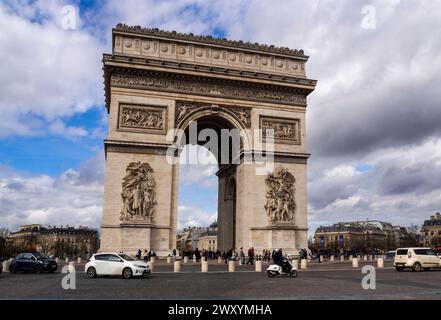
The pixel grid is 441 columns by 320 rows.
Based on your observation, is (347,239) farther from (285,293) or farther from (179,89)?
(285,293)

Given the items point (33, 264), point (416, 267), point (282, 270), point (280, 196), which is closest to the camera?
point (282, 270)

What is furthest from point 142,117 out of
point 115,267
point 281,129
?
point 115,267

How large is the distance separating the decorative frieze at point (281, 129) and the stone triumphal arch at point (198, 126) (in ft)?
0.25

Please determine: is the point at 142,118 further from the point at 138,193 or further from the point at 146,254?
the point at 146,254

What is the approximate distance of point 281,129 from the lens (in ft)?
120

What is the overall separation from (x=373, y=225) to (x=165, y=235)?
454ft

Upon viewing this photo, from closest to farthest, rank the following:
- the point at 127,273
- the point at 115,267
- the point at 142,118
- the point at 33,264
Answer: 1. the point at 127,273
2. the point at 115,267
3. the point at 33,264
4. the point at 142,118

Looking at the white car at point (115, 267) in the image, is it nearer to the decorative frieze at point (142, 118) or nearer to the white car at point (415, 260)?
the white car at point (415, 260)

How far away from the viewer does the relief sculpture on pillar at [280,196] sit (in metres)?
34.5

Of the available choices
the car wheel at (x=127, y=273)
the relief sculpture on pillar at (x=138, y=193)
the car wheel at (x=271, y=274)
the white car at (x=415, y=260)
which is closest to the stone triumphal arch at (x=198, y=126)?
the relief sculpture on pillar at (x=138, y=193)

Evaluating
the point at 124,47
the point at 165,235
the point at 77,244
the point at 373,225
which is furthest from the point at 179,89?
the point at 373,225

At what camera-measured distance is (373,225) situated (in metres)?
158

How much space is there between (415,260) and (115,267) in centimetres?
1580

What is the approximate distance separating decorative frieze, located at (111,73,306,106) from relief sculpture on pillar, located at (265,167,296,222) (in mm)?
5760
